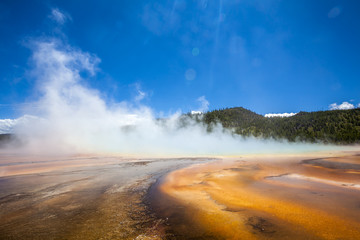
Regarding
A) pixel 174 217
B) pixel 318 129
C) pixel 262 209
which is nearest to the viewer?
pixel 174 217

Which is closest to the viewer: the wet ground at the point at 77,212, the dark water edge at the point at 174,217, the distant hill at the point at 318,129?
the dark water edge at the point at 174,217

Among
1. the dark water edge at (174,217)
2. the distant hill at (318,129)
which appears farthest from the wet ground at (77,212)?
the distant hill at (318,129)

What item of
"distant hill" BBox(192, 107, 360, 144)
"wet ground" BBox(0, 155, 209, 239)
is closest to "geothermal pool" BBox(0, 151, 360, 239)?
"wet ground" BBox(0, 155, 209, 239)

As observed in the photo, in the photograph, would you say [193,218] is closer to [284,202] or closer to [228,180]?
[284,202]

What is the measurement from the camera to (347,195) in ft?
21.5

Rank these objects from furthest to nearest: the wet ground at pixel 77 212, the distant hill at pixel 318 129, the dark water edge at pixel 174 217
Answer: the distant hill at pixel 318 129 < the wet ground at pixel 77 212 < the dark water edge at pixel 174 217

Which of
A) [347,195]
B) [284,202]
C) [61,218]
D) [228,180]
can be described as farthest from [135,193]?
[347,195]

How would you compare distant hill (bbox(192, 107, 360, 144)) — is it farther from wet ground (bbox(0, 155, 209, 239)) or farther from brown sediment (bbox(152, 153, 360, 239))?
wet ground (bbox(0, 155, 209, 239))

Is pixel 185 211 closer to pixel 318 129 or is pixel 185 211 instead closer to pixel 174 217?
pixel 174 217

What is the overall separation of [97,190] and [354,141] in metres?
67.9

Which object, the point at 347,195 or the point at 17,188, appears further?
the point at 17,188

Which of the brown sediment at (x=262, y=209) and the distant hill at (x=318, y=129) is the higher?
the distant hill at (x=318, y=129)

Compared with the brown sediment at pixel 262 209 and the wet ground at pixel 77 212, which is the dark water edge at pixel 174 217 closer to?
the brown sediment at pixel 262 209

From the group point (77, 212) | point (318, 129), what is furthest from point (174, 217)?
point (318, 129)
